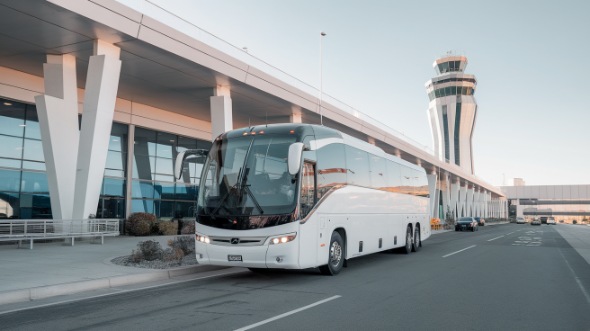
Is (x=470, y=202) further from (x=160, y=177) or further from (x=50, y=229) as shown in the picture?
(x=50, y=229)

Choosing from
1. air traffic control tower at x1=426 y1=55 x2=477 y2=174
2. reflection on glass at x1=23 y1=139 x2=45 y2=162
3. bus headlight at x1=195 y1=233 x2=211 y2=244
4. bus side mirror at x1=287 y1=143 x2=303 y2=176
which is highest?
air traffic control tower at x1=426 y1=55 x2=477 y2=174

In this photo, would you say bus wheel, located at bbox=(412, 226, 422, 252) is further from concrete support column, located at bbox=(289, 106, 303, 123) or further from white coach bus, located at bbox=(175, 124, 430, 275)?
concrete support column, located at bbox=(289, 106, 303, 123)

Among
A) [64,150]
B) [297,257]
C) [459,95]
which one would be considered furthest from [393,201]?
[459,95]

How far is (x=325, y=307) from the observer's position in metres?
7.84

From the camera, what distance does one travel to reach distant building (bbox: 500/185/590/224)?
132m

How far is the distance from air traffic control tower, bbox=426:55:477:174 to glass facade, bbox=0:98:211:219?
8360 centimetres

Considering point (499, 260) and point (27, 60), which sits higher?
point (27, 60)

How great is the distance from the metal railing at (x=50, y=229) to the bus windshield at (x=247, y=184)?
9543 millimetres

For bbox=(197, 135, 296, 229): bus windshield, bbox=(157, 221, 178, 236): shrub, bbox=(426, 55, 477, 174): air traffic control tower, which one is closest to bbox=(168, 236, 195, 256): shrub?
bbox=(197, 135, 296, 229): bus windshield

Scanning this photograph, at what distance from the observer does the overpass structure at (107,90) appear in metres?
17.6

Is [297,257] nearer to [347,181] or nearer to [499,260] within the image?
[347,181]

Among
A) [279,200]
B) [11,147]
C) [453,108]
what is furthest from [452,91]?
[279,200]

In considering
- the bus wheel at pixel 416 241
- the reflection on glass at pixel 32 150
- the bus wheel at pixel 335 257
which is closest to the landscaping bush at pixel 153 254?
the bus wheel at pixel 335 257

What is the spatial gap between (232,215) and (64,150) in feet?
39.6
